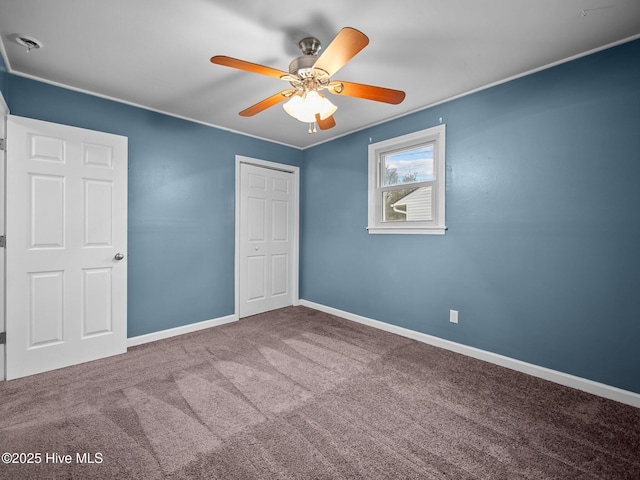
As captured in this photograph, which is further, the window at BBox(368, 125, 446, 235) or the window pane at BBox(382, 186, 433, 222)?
the window pane at BBox(382, 186, 433, 222)

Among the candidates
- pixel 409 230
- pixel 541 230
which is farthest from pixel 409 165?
pixel 541 230

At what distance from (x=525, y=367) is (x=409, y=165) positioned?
2261 mm

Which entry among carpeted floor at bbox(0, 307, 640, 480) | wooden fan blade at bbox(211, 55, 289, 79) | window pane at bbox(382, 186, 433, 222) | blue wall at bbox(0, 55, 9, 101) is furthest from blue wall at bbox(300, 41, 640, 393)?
blue wall at bbox(0, 55, 9, 101)

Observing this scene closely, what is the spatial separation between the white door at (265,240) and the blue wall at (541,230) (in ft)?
5.67

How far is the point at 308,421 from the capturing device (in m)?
1.88

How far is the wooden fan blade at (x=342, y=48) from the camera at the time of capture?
145 centimetres

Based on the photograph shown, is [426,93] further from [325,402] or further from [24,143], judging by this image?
[24,143]

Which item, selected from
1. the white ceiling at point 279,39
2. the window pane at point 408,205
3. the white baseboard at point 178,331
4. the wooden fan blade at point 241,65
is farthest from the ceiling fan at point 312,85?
the white baseboard at point 178,331

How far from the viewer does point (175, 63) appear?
2.36 metres

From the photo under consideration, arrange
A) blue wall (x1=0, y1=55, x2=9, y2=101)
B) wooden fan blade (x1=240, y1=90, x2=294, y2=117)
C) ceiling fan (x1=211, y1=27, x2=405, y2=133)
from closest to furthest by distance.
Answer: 1. ceiling fan (x1=211, y1=27, x2=405, y2=133)
2. wooden fan blade (x1=240, y1=90, x2=294, y2=117)
3. blue wall (x1=0, y1=55, x2=9, y2=101)

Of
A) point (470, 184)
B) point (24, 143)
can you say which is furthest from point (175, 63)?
point (470, 184)

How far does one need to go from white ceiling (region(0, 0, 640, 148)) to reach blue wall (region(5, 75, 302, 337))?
233mm

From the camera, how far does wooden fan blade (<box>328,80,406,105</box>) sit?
196cm

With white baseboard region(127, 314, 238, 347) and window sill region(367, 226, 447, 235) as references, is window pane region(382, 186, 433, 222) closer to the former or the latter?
window sill region(367, 226, 447, 235)
